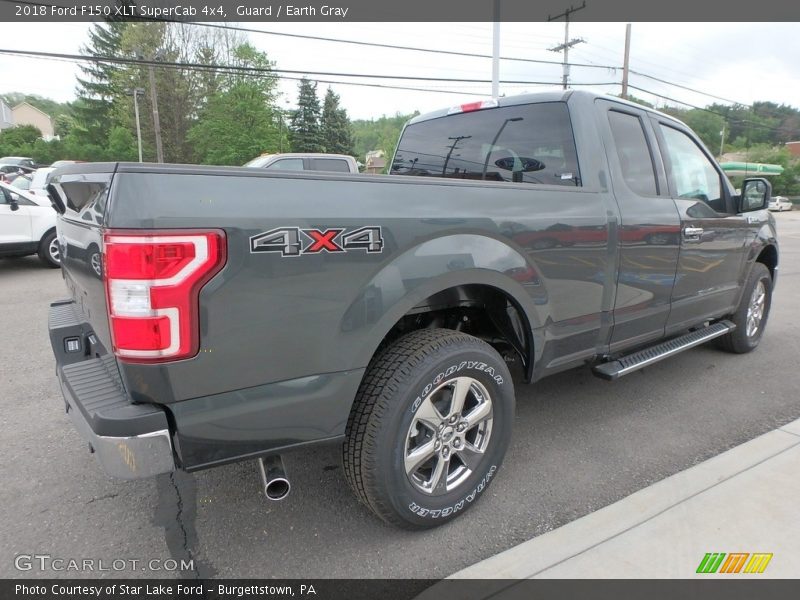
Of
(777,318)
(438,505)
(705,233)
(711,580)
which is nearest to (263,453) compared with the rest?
(438,505)

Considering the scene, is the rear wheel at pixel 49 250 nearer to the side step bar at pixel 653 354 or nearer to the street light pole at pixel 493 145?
the street light pole at pixel 493 145

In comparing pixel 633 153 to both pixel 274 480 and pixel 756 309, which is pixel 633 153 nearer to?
pixel 756 309

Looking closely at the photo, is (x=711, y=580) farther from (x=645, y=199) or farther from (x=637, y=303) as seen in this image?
(x=645, y=199)

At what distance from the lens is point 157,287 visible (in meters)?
1.61

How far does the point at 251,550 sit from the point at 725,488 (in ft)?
7.50

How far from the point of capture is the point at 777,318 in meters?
6.35

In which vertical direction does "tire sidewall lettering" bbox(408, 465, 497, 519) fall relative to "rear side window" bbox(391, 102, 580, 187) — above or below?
below

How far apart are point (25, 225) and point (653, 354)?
9683 millimetres

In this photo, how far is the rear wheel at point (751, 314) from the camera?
460cm

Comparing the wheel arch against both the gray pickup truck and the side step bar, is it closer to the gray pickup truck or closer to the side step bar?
the gray pickup truck

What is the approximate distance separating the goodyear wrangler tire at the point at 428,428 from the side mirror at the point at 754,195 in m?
2.96

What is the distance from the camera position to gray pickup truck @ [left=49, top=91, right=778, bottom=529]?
5.43 ft
